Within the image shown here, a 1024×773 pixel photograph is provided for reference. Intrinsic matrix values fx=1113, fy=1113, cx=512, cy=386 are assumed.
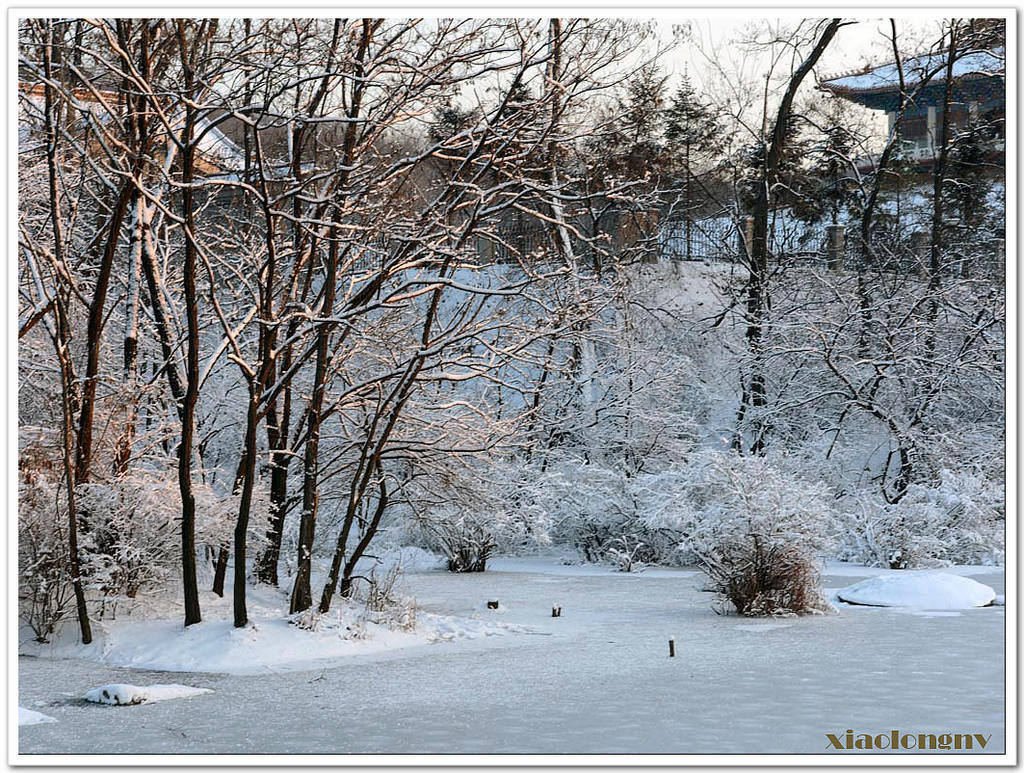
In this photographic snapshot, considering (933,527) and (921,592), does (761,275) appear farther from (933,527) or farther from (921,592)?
(921,592)

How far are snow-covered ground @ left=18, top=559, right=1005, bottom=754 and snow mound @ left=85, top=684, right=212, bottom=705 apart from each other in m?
0.08

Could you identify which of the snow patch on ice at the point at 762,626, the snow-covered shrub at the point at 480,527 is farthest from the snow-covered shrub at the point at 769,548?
the snow-covered shrub at the point at 480,527

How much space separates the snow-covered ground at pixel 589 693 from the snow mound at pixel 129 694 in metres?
0.08

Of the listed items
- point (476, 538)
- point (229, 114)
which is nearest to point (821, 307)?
point (476, 538)

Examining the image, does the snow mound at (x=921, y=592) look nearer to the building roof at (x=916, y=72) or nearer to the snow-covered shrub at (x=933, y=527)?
the snow-covered shrub at (x=933, y=527)

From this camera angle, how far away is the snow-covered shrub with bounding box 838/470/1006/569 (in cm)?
1357

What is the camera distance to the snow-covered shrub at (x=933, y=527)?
13.6m

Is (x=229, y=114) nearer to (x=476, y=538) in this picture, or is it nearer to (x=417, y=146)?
(x=417, y=146)

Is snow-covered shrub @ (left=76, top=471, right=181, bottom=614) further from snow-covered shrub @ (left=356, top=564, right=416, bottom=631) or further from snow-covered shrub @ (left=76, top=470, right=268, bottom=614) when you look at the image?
snow-covered shrub @ (left=356, top=564, right=416, bottom=631)

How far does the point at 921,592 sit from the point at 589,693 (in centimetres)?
504

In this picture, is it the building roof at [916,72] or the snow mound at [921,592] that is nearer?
the snow mound at [921,592]

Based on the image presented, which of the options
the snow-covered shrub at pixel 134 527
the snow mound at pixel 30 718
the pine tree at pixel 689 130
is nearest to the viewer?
the snow mound at pixel 30 718

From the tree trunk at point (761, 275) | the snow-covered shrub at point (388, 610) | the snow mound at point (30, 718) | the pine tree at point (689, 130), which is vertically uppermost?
the pine tree at point (689, 130)

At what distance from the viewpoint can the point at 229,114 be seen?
7098 millimetres
